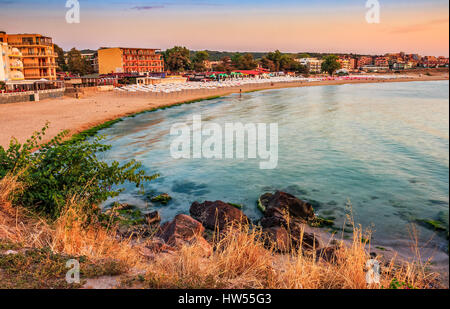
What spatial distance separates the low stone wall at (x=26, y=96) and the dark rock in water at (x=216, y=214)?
1613 inches

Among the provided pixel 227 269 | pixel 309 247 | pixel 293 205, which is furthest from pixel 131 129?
pixel 227 269

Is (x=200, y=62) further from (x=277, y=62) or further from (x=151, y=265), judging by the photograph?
(x=151, y=265)

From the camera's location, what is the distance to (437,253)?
11.1 meters

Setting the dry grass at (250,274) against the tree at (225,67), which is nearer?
the dry grass at (250,274)

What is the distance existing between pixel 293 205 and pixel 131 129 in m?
25.6

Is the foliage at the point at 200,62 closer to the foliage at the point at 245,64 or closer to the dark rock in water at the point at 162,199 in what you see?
the foliage at the point at 245,64

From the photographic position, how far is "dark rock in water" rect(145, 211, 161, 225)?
42.2 ft

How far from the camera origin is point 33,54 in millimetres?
73062

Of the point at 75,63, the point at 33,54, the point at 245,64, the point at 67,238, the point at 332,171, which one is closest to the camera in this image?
the point at 67,238

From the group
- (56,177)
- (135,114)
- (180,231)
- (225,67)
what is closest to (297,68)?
(225,67)

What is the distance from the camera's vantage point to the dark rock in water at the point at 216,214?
1232cm

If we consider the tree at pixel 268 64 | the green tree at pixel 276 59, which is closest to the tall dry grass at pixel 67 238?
the tree at pixel 268 64

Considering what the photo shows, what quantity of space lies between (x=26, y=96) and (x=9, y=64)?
729 inches
